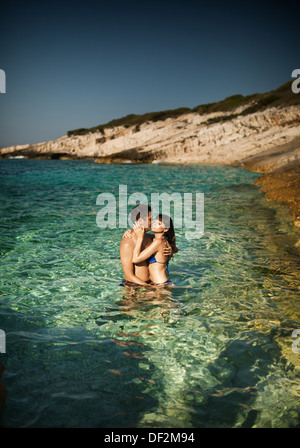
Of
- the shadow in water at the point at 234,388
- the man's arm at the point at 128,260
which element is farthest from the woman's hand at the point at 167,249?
the shadow in water at the point at 234,388

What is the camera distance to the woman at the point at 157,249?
5.56 metres

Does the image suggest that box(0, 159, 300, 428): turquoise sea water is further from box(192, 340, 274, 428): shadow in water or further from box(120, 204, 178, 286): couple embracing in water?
box(120, 204, 178, 286): couple embracing in water

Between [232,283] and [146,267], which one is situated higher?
[146,267]

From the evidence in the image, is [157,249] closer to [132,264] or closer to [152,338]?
[132,264]

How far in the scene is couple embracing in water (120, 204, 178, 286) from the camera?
5512 mm

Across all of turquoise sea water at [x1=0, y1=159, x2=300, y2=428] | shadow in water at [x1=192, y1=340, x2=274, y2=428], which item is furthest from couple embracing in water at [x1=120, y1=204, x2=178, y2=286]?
shadow in water at [x1=192, y1=340, x2=274, y2=428]

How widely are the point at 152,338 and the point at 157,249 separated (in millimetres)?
1707

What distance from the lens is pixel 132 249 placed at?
5.81m

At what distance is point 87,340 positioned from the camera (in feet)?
14.9

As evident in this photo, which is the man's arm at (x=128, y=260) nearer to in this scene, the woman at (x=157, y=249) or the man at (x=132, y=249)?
the man at (x=132, y=249)

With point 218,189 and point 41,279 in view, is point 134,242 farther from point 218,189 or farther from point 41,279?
point 218,189

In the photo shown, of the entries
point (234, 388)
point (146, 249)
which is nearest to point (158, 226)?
point (146, 249)

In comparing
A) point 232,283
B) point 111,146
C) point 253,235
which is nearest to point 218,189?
point 253,235

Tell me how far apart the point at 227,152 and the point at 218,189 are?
26.0 m
